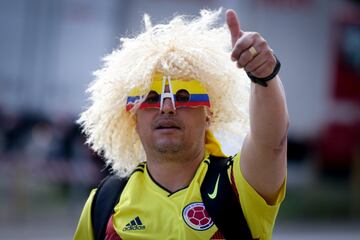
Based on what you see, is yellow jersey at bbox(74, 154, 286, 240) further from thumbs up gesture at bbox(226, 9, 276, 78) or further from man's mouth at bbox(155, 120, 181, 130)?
thumbs up gesture at bbox(226, 9, 276, 78)

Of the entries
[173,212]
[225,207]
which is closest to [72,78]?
[173,212]

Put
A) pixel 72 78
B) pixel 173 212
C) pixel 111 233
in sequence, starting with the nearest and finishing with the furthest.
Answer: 1. pixel 173 212
2. pixel 111 233
3. pixel 72 78

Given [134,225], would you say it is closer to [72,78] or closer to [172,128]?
[172,128]

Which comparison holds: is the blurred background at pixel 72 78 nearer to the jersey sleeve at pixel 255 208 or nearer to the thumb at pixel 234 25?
the jersey sleeve at pixel 255 208

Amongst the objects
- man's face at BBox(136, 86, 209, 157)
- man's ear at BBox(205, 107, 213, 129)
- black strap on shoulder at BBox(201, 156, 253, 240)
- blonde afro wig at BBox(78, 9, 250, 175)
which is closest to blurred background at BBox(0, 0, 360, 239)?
blonde afro wig at BBox(78, 9, 250, 175)

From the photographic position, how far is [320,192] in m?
16.6

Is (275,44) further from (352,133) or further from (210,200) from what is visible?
(210,200)

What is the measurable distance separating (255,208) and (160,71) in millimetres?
796

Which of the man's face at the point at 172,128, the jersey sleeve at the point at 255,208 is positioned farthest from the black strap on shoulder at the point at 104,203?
the jersey sleeve at the point at 255,208

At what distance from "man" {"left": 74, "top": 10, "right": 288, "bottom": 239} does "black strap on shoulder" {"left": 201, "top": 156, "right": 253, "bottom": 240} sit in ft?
0.07

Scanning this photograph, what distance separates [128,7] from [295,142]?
3837mm

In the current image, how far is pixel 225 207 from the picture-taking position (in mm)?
3721

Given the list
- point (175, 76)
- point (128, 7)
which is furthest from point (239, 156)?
point (128, 7)

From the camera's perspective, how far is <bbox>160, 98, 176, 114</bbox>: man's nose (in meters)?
3.91
